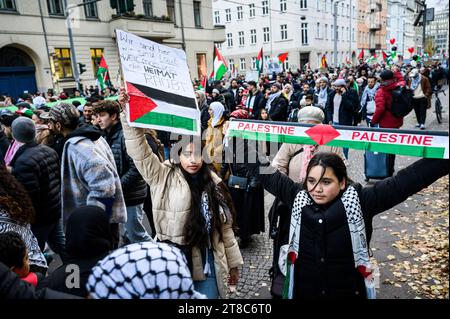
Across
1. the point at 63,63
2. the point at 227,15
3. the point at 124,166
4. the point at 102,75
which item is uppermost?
the point at 227,15

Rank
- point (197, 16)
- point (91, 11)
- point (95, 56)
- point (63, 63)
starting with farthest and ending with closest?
point (197, 16) < point (95, 56) < point (91, 11) < point (63, 63)

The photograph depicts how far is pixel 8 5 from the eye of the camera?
68.0ft

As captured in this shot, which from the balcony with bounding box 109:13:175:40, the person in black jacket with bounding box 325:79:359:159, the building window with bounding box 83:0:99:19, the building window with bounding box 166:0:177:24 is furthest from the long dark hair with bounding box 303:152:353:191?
the building window with bounding box 166:0:177:24

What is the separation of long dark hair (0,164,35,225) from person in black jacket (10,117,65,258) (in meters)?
0.39

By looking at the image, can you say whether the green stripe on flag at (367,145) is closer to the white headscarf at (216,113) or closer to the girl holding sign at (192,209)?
the girl holding sign at (192,209)

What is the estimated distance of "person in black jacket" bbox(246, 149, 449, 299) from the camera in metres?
2.08

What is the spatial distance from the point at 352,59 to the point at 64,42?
42404 mm

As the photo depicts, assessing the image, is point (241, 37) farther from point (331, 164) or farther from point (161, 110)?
point (331, 164)

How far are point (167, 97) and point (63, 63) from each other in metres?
24.4

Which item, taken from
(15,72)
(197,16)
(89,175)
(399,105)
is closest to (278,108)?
(399,105)

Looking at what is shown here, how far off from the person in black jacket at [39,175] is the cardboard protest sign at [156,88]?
1.56 metres

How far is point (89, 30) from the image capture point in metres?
24.0

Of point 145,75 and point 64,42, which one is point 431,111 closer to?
point 145,75

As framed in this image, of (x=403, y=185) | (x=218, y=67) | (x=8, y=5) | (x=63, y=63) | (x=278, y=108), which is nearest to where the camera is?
(x=403, y=185)
